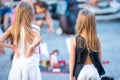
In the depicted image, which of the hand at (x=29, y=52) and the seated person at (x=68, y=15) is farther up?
the seated person at (x=68, y=15)

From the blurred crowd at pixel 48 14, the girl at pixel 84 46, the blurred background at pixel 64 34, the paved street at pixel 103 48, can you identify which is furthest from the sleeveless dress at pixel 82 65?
the blurred crowd at pixel 48 14

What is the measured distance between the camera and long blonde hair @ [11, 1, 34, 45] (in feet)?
16.6

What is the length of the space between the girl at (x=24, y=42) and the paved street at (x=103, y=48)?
6.01 ft

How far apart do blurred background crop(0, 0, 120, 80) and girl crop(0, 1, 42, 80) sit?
97cm

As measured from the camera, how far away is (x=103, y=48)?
933cm

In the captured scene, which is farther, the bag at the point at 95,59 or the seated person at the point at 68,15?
the seated person at the point at 68,15

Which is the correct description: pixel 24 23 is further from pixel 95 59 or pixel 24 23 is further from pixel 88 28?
pixel 95 59

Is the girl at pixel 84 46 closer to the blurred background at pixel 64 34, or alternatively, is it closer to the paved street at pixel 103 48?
the blurred background at pixel 64 34

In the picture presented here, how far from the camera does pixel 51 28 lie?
1083 cm

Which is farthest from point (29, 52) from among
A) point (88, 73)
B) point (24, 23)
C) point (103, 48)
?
point (103, 48)

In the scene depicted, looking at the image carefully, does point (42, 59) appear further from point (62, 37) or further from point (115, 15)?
point (115, 15)

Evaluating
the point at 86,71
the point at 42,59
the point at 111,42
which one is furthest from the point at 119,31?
the point at 86,71

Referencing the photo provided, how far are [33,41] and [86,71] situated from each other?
2.51ft

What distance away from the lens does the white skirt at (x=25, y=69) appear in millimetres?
5137
